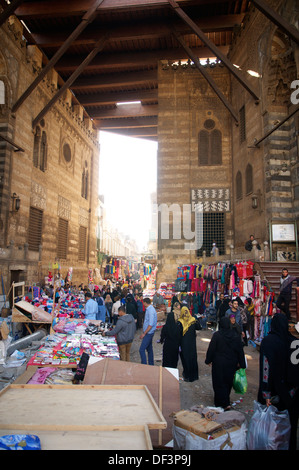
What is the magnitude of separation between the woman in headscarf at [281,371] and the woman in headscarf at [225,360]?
758 mm

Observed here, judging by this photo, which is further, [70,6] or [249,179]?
[249,179]

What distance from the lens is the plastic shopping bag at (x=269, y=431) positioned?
9.82 feet

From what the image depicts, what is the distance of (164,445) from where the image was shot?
129 inches

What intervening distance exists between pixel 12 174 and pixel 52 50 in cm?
824

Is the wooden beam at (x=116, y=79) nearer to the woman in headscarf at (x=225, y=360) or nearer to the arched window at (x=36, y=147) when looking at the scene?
the arched window at (x=36, y=147)

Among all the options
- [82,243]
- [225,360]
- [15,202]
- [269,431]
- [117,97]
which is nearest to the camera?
[269,431]

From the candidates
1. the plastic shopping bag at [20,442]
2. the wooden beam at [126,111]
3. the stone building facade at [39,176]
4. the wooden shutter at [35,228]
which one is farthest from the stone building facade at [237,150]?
the plastic shopping bag at [20,442]

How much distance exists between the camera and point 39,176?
49.6 feet

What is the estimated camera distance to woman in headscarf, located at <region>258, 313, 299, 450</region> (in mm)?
3416

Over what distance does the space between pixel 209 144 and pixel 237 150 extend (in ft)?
6.21

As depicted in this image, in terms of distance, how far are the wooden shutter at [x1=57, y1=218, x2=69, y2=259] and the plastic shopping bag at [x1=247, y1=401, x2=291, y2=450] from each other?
15552 mm

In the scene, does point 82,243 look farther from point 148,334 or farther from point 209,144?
point 148,334

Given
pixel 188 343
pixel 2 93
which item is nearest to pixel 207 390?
pixel 188 343
